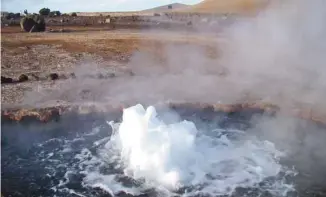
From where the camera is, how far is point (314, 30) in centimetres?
1630

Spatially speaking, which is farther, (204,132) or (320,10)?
(320,10)

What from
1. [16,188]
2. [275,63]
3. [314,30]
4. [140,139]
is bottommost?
[16,188]

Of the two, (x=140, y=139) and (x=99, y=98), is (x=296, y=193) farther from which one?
(x=99, y=98)

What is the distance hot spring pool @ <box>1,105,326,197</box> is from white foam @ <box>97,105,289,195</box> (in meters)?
0.02

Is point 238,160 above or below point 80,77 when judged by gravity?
below

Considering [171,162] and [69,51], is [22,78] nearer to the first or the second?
[69,51]

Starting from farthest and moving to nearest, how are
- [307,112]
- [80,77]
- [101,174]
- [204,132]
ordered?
[80,77], [307,112], [204,132], [101,174]

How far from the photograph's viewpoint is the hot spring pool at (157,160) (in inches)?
309

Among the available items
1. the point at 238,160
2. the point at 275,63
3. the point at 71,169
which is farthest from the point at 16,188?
the point at 275,63

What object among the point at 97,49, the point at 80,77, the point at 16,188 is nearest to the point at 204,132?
the point at 16,188

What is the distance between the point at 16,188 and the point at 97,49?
1160 cm

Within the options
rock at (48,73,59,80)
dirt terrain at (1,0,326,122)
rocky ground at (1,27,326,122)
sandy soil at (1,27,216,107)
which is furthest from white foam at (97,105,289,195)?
rock at (48,73,59,80)


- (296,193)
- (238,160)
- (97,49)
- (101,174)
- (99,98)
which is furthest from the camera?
(97,49)

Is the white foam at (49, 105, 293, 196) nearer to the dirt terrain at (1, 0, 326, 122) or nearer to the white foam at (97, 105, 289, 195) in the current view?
the white foam at (97, 105, 289, 195)
